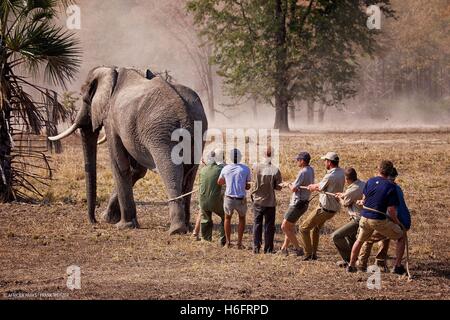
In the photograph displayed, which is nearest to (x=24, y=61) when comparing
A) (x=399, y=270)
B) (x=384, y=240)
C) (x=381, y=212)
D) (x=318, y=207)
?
(x=318, y=207)

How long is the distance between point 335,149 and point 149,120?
53.5ft

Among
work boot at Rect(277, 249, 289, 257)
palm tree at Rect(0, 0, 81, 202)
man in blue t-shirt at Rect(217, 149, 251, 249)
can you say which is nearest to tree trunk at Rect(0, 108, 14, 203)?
palm tree at Rect(0, 0, 81, 202)

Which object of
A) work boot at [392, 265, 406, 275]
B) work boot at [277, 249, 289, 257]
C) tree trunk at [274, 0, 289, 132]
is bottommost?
work boot at [392, 265, 406, 275]

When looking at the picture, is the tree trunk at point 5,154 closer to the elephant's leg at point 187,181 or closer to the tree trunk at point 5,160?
the tree trunk at point 5,160

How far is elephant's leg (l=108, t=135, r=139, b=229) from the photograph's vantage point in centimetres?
1619

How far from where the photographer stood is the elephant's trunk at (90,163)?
56.0ft

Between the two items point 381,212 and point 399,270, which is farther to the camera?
point 399,270

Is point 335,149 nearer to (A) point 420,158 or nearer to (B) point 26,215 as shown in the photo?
(A) point 420,158

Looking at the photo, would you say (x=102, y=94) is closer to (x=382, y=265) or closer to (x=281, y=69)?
(x=382, y=265)

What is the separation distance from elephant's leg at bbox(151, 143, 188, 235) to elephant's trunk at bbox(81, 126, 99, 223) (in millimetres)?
2108

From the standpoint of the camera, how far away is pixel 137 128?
15.8 meters

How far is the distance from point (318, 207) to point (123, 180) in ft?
15.5

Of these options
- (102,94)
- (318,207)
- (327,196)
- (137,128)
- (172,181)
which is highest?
(102,94)

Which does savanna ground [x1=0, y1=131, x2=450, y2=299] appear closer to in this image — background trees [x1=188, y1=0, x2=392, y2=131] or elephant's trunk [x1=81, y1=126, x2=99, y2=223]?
elephant's trunk [x1=81, y1=126, x2=99, y2=223]
